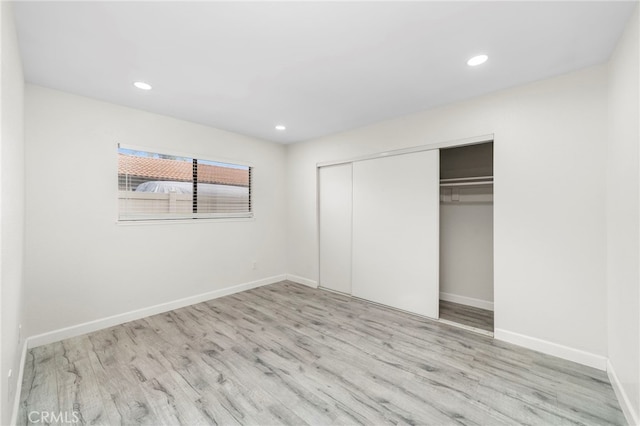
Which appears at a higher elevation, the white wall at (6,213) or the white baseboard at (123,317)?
the white wall at (6,213)

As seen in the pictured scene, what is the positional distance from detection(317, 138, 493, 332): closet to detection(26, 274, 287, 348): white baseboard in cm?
164

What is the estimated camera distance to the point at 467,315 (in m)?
3.38

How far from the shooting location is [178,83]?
8.52 ft

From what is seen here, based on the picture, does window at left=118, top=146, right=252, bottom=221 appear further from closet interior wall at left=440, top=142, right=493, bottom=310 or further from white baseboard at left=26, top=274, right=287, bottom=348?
closet interior wall at left=440, top=142, right=493, bottom=310

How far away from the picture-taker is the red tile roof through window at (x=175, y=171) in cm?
324

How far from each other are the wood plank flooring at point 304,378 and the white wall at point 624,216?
361 millimetres

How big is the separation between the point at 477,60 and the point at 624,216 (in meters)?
1.56

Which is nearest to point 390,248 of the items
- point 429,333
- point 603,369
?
point 429,333

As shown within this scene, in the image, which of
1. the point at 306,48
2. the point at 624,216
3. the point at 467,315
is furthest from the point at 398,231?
the point at 306,48

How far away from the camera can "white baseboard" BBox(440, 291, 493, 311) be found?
358 centimetres

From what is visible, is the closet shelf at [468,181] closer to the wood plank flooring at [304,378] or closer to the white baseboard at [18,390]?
the wood plank flooring at [304,378]

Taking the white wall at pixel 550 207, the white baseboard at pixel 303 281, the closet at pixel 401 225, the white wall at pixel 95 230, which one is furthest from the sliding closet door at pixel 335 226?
the white wall at pixel 550 207

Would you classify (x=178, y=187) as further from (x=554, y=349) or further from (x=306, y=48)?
(x=554, y=349)

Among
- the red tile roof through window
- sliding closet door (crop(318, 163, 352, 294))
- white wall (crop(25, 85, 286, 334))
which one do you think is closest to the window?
the red tile roof through window
